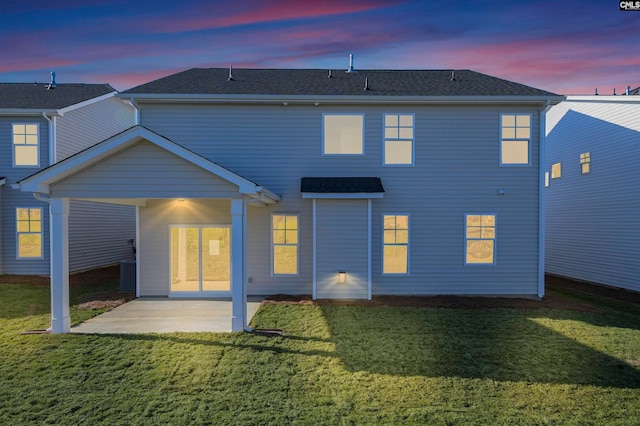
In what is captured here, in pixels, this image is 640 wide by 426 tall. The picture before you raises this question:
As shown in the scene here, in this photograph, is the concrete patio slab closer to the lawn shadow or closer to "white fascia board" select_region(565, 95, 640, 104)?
the lawn shadow

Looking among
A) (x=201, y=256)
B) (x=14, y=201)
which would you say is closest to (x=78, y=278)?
(x=14, y=201)

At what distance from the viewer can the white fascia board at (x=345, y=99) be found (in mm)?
9938

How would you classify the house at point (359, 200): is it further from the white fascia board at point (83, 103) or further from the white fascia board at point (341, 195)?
the white fascia board at point (83, 103)

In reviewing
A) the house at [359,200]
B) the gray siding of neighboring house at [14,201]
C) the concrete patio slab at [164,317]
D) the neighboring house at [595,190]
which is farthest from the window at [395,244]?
the gray siding of neighboring house at [14,201]

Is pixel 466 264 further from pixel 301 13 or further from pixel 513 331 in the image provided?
pixel 301 13

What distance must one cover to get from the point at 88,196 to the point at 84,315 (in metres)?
3.24

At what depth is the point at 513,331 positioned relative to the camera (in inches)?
280

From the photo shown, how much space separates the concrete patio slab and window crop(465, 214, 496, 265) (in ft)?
21.7

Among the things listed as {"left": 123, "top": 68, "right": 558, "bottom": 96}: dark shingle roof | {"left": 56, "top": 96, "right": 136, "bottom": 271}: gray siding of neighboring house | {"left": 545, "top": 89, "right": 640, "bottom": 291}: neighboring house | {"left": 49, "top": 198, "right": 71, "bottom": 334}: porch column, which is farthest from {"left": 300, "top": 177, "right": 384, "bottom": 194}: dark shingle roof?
{"left": 56, "top": 96, "right": 136, "bottom": 271}: gray siding of neighboring house

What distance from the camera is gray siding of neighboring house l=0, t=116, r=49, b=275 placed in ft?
42.5

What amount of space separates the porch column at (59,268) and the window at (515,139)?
37.8 ft

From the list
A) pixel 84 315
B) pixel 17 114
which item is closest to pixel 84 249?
pixel 17 114

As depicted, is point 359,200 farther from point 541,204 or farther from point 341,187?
point 541,204
